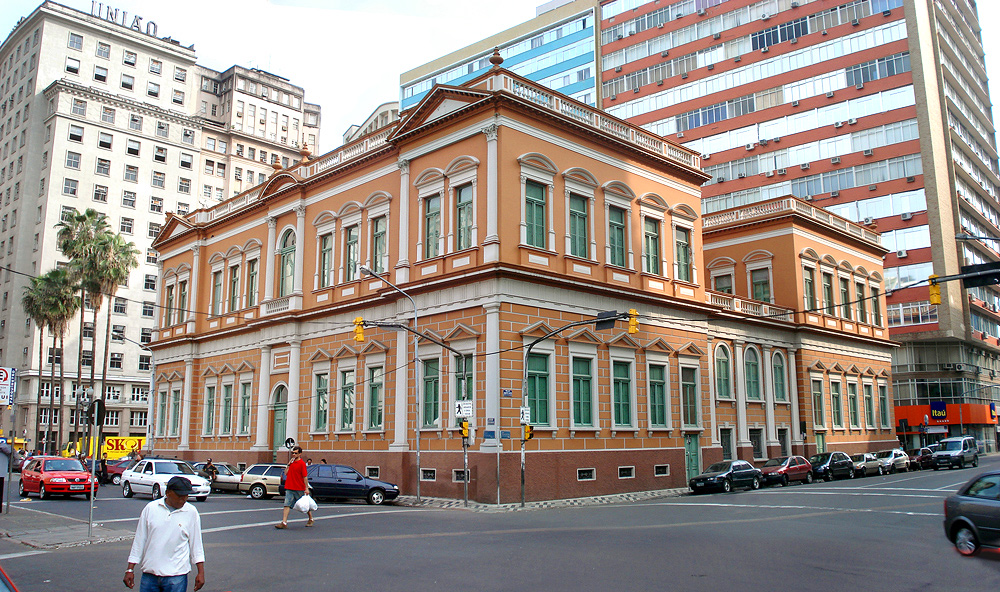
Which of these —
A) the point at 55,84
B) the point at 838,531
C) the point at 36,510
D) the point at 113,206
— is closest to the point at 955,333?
the point at 838,531

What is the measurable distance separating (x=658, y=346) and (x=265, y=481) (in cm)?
1658

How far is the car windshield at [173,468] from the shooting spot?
30422 millimetres

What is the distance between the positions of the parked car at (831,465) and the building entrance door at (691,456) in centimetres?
724

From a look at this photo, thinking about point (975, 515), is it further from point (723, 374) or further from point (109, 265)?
point (109, 265)

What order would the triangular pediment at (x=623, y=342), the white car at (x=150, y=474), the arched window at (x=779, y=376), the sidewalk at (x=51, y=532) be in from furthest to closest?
the arched window at (x=779, y=376) < the triangular pediment at (x=623, y=342) < the white car at (x=150, y=474) < the sidewalk at (x=51, y=532)

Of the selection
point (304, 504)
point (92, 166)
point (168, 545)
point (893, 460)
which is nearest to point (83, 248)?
point (92, 166)

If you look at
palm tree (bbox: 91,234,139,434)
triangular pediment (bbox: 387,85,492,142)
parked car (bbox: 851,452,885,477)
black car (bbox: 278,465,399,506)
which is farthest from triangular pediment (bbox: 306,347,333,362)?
parked car (bbox: 851,452,885,477)

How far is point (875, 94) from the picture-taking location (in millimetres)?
57812

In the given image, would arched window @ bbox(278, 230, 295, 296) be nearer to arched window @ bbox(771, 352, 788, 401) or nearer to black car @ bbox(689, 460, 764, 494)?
black car @ bbox(689, 460, 764, 494)

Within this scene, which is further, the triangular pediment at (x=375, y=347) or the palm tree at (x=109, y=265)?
the palm tree at (x=109, y=265)

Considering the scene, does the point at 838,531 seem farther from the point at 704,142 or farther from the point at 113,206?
the point at 113,206

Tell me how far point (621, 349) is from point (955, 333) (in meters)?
38.2

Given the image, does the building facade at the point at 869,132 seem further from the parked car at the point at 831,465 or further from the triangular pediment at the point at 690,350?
the triangular pediment at the point at 690,350

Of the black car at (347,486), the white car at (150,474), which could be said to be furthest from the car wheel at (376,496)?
the white car at (150,474)
